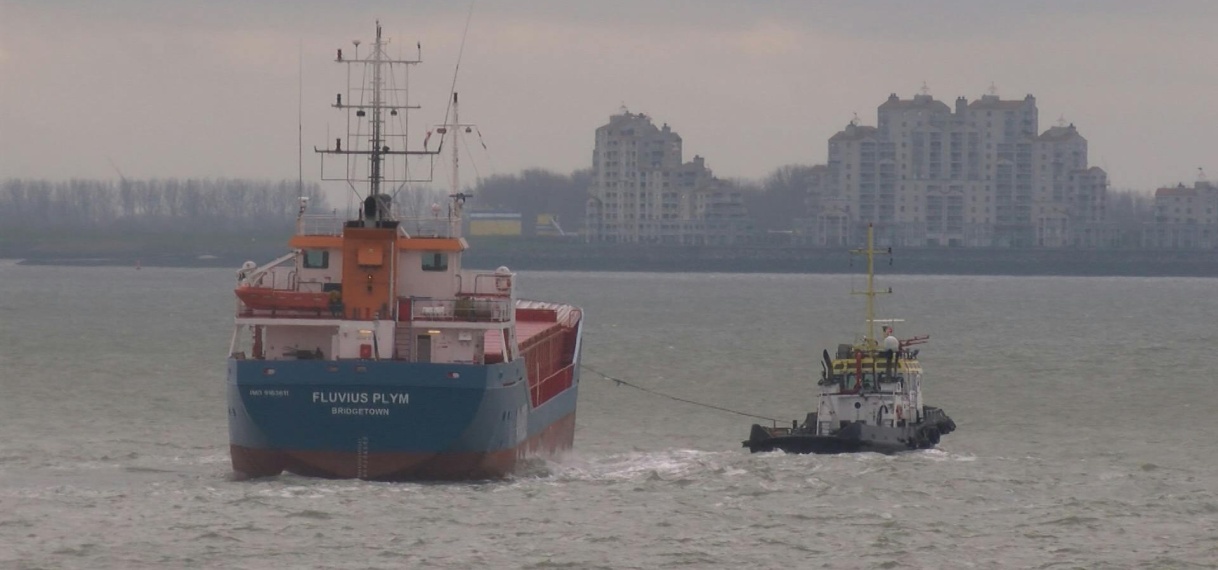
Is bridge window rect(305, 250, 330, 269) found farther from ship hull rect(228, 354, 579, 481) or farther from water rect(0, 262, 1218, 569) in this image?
water rect(0, 262, 1218, 569)

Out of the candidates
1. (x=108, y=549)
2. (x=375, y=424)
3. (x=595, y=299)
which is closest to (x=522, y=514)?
(x=375, y=424)

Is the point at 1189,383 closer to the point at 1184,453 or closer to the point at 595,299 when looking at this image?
the point at 1184,453

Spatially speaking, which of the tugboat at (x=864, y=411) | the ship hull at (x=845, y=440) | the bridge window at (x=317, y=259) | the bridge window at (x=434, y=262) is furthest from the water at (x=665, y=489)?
the bridge window at (x=317, y=259)

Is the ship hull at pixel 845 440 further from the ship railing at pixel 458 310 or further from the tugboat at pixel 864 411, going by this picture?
the ship railing at pixel 458 310

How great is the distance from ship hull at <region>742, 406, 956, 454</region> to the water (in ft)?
2.38

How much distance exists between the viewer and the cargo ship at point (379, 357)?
41719 millimetres

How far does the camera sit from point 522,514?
39.6 metres

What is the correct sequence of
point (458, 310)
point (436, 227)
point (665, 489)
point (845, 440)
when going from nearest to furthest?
point (665, 489), point (458, 310), point (436, 227), point (845, 440)

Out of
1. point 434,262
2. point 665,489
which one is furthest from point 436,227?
point 665,489

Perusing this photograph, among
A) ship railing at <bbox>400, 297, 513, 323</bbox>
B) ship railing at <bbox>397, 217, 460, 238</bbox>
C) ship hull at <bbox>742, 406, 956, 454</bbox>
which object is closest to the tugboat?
ship hull at <bbox>742, 406, 956, 454</bbox>

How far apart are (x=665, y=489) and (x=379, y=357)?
611cm

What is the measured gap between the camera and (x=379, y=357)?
143 ft

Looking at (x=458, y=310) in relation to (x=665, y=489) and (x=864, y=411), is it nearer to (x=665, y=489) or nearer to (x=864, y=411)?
(x=665, y=489)

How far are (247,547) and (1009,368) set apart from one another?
5647 centimetres
